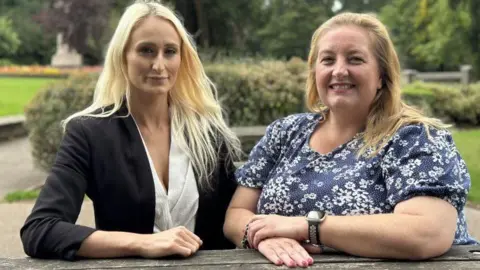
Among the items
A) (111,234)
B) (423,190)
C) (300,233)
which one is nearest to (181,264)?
(111,234)

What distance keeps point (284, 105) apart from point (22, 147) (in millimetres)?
5617

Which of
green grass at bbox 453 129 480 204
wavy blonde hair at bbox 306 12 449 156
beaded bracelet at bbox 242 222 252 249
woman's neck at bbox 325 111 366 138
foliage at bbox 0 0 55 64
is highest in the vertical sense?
wavy blonde hair at bbox 306 12 449 156

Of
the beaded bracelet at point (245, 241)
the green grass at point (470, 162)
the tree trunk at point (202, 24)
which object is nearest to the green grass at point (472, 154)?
the green grass at point (470, 162)

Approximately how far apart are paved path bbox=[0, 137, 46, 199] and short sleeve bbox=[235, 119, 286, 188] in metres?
5.92

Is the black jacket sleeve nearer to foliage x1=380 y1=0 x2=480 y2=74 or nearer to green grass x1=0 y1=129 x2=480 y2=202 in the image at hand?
green grass x1=0 y1=129 x2=480 y2=202

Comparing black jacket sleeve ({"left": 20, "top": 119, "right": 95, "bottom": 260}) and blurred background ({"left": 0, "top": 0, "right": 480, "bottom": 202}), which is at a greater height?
black jacket sleeve ({"left": 20, "top": 119, "right": 95, "bottom": 260})

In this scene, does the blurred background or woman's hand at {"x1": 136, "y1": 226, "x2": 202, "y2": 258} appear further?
the blurred background

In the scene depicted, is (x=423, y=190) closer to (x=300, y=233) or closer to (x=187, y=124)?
(x=300, y=233)

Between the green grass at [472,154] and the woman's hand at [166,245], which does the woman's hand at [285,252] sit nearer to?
the woman's hand at [166,245]

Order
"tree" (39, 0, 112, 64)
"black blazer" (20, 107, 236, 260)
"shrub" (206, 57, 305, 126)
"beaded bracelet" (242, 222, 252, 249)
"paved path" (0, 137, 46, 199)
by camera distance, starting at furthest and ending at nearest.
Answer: "tree" (39, 0, 112, 64)
"shrub" (206, 57, 305, 126)
"paved path" (0, 137, 46, 199)
"beaded bracelet" (242, 222, 252, 249)
"black blazer" (20, 107, 236, 260)

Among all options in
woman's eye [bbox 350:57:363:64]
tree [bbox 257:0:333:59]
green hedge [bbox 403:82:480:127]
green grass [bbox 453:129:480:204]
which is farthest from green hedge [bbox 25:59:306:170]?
tree [bbox 257:0:333:59]

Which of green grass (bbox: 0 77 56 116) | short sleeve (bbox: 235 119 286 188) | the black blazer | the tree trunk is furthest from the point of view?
the tree trunk

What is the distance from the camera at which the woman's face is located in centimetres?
251

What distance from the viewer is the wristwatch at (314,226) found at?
6.81ft
